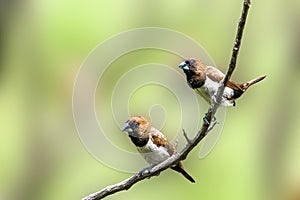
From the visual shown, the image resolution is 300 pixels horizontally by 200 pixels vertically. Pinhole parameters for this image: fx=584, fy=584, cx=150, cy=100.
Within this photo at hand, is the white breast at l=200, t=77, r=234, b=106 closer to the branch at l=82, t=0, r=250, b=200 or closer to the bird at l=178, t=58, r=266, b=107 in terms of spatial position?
the bird at l=178, t=58, r=266, b=107

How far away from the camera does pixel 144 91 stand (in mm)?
2020

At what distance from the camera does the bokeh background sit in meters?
2.07

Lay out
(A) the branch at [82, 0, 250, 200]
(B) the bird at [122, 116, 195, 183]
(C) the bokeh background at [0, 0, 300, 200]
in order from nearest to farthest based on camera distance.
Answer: (A) the branch at [82, 0, 250, 200]
(B) the bird at [122, 116, 195, 183]
(C) the bokeh background at [0, 0, 300, 200]

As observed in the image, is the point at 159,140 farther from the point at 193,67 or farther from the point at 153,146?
the point at 193,67

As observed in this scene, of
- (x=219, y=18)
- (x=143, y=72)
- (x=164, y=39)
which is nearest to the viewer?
(x=143, y=72)

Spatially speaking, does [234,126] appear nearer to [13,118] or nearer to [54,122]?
[54,122]

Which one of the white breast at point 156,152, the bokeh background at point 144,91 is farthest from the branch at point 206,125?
the bokeh background at point 144,91

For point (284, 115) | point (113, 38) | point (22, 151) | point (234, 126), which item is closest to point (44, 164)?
point (22, 151)

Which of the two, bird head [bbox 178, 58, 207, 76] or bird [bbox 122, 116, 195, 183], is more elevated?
bird head [bbox 178, 58, 207, 76]

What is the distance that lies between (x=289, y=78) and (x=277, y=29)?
0.19 meters

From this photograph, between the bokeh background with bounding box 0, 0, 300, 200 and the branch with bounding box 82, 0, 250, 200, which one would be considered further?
the bokeh background with bounding box 0, 0, 300, 200

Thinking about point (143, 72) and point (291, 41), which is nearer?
point (143, 72)

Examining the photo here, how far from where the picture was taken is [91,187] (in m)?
2.11

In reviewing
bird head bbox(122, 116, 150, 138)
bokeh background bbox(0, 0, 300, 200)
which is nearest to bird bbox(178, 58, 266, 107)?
bird head bbox(122, 116, 150, 138)
